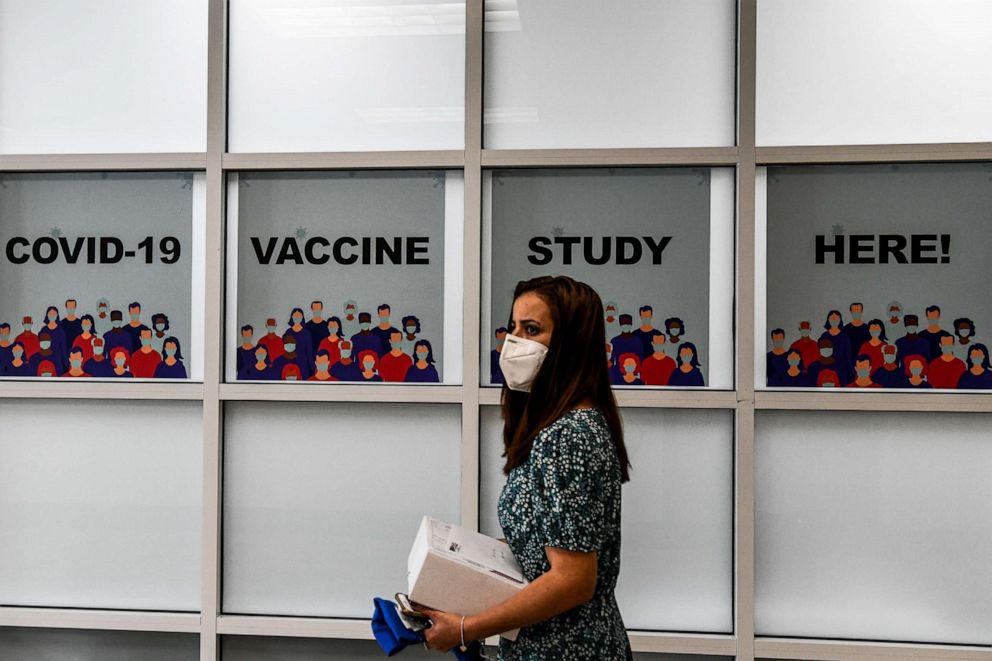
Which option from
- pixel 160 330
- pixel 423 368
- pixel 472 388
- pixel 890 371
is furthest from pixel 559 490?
pixel 160 330

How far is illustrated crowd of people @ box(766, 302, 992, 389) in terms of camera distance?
227cm

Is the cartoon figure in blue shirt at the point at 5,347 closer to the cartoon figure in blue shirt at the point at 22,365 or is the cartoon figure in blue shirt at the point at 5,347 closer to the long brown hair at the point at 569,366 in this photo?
the cartoon figure in blue shirt at the point at 22,365

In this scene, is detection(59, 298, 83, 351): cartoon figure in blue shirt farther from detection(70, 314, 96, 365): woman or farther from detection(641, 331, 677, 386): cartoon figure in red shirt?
detection(641, 331, 677, 386): cartoon figure in red shirt

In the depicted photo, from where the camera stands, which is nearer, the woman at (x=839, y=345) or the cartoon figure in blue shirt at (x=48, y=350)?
the woman at (x=839, y=345)

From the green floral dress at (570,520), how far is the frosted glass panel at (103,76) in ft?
5.48

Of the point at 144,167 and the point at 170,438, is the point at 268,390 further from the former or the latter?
the point at 144,167

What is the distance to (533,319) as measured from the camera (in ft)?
5.03

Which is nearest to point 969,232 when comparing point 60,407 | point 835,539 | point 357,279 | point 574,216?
point 835,539

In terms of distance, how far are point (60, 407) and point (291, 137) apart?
3.75 feet

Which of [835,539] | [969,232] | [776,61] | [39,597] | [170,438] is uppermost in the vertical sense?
[776,61]

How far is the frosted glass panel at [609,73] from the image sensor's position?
2359 mm

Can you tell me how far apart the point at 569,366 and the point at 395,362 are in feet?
3.37

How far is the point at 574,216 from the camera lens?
2381mm

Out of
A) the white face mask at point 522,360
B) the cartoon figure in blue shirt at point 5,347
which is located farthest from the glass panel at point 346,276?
the white face mask at point 522,360
